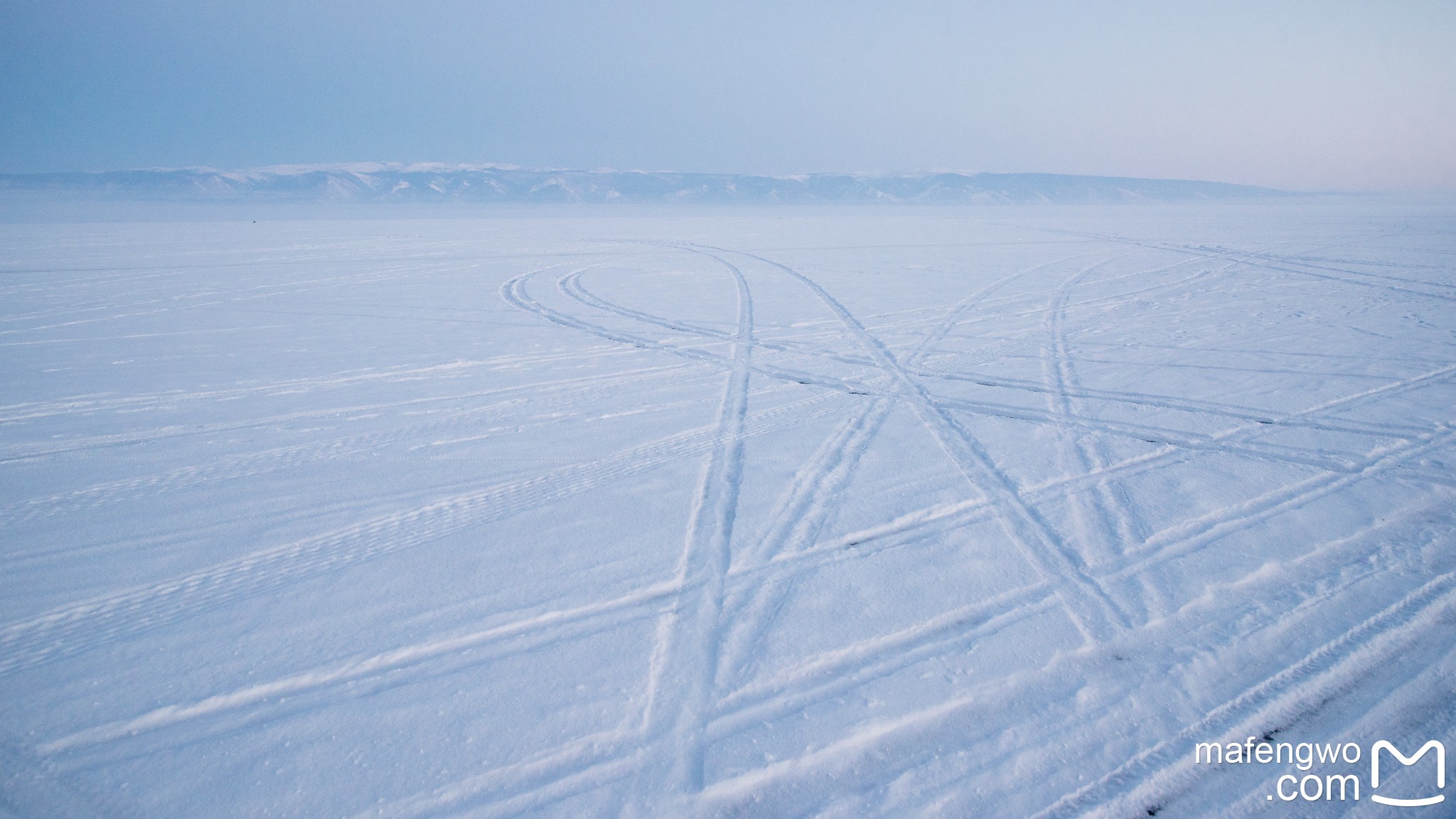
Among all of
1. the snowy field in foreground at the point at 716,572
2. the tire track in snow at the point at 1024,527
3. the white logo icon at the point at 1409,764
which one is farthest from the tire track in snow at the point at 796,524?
the white logo icon at the point at 1409,764

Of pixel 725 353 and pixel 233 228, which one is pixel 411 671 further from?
pixel 233 228

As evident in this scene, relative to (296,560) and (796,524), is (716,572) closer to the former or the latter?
(796,524)

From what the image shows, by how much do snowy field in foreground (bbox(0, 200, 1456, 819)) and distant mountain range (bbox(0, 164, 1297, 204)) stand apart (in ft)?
429

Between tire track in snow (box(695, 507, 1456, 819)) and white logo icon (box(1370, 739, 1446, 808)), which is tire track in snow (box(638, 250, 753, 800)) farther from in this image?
white logo icon (box(1370, 739, 1446, 808))

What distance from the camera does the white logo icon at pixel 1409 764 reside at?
221 centimetres

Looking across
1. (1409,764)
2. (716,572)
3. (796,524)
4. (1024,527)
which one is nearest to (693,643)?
(716,572)

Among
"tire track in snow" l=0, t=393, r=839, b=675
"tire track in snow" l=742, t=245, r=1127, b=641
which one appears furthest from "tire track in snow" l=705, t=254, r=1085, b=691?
"tire track in snow" l=0, t=393, r=839, b=675

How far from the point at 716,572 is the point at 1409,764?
263 cm

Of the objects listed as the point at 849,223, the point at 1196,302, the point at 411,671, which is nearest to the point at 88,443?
the point at 411,671

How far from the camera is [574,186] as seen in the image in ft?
506

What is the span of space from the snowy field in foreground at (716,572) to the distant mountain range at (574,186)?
131 metres

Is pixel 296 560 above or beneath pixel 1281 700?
beneath

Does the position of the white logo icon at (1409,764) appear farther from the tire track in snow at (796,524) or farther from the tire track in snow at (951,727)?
the tire track in snow at (796,524)

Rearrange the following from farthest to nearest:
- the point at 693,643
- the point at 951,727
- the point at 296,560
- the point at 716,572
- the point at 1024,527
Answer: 1. the point at 1024,527
2. the point at 296,560
3. the point at 716,572
4. the point at 693,643
5. the point at 951,727
